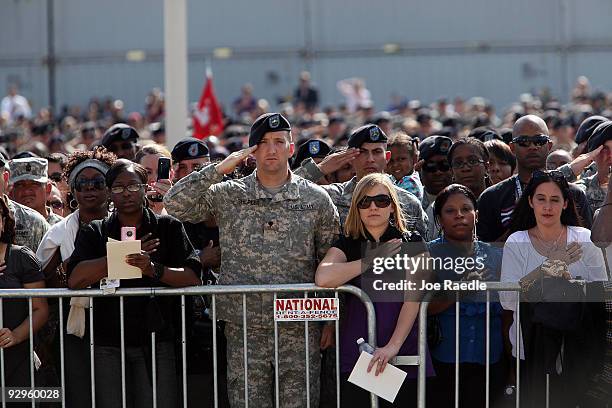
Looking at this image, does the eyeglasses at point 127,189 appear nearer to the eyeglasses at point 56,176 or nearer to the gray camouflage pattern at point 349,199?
the gray camouflage pattern at point 349,199

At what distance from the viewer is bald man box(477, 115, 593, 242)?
7.35 meters

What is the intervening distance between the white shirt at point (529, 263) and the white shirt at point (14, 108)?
2012 centimetres

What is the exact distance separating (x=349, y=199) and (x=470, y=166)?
1.05m

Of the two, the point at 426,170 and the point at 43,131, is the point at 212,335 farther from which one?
the point at 43,131

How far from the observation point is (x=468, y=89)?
27594mm

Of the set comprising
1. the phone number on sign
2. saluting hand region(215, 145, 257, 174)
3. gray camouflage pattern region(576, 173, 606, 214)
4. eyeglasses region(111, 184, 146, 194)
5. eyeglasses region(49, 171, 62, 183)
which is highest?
saluting hand region(215, 145, 257, 174)

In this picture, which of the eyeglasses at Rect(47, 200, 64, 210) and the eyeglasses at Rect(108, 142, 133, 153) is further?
the eyeglasses at Rect(108, 142, 133, 153)

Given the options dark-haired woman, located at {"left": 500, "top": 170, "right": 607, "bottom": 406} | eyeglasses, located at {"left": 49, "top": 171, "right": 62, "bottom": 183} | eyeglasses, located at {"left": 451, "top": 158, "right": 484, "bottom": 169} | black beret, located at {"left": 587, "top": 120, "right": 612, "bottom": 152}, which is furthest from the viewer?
eyeglasses, located at {"left": 49, "top": 171, "right": 62, "bottom": 183}

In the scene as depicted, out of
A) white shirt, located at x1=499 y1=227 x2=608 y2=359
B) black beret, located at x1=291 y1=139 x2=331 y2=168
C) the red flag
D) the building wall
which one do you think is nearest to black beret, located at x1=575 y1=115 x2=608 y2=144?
black beret, located at x1=291 y1=139 x2=331 y2=168

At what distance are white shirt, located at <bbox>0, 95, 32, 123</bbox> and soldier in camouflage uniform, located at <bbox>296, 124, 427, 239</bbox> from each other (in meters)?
18.7

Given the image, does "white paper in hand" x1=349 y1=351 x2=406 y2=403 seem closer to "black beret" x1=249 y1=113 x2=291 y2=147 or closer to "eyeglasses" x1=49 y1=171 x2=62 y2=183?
"black beret" x1=249 y1=113 x2=291 y2=147

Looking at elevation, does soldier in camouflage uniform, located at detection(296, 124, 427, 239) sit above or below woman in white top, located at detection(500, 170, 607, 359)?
above

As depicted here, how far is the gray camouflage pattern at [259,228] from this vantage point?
670 centimetres

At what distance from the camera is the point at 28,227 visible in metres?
7.70
